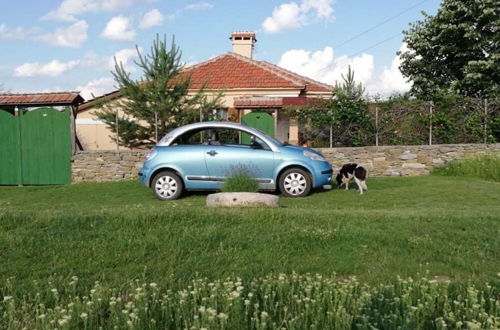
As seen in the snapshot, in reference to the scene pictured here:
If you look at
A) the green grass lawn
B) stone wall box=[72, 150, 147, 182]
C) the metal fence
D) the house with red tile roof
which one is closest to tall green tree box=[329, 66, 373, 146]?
the metal fence

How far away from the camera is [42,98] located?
610 inches

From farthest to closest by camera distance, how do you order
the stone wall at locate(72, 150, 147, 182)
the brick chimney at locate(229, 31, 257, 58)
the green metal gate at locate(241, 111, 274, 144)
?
the brick chimney at locate(229, 31, 257, 58) → the green metal gate at locate(241, 111, 274, 144) → the stone wall at locate(72, 150, 147, 182)

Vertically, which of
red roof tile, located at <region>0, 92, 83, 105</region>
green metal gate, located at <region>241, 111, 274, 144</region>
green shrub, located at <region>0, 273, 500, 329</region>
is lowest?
green shrub, located at <region>0, 273, 500, 329</region>

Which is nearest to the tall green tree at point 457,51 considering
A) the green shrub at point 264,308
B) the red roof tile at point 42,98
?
the red roof tile at point 42,98

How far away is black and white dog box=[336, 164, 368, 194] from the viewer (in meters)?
11.6

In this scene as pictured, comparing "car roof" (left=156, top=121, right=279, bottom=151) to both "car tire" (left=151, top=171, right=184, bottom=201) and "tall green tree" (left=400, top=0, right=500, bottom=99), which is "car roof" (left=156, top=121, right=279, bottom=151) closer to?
"car tire" (left=151, top=171, right=184, bottom=201)

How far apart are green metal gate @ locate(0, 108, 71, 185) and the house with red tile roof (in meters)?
2.89

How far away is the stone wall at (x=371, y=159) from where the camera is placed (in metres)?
15.3

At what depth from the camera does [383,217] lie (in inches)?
275

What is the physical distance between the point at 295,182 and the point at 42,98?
847 cm

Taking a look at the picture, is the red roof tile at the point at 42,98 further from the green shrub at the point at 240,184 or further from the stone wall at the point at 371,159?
the green shrub at the point at 240,184

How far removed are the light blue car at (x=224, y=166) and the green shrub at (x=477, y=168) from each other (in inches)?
217

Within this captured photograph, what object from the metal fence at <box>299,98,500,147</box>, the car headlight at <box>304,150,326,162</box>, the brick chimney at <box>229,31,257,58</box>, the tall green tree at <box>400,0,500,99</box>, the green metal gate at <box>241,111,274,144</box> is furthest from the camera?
the brick chimney at <box>229,31,257,58</box>

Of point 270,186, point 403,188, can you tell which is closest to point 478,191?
point 403,188
